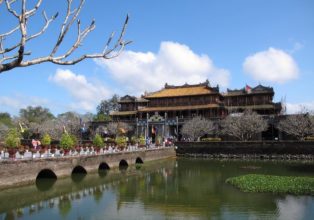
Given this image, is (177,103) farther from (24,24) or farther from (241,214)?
(24,24)

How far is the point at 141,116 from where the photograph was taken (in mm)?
82062

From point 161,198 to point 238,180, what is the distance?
8.28 metres

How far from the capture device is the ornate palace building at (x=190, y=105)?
73562mm

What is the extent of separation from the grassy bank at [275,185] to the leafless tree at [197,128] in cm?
3633

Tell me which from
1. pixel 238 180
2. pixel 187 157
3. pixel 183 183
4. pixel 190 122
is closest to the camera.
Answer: pixel 238 180

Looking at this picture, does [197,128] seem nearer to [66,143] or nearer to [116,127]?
[116,127]

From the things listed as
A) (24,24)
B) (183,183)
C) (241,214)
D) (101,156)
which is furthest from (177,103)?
(24,24)

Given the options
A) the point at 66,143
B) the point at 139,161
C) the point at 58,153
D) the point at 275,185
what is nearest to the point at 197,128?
the point at 139,161

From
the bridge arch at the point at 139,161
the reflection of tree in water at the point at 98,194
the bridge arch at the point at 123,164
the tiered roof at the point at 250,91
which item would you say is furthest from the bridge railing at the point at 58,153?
the tiered roof at the point at 250,91

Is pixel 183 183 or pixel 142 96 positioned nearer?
pixel 183 183

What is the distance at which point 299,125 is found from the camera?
5984 centimetres

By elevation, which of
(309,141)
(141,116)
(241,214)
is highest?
(141,116)

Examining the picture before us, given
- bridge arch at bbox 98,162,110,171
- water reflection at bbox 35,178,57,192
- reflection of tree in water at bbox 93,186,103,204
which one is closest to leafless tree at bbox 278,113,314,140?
bridge arch at bbox 98,162,110,171

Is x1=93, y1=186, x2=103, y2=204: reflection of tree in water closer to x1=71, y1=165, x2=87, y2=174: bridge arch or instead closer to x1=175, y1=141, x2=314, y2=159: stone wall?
x1=71, y1=165, x2=87, y2=174: bridge arch
